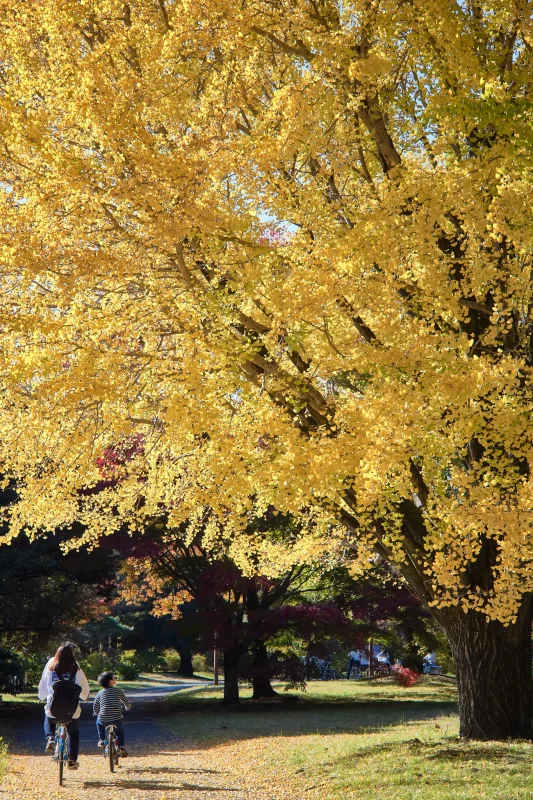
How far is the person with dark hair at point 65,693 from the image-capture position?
9.89 meters

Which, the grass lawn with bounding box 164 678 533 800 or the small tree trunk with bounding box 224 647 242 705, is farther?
the small tree trunk with bounding box 224 647 242 705

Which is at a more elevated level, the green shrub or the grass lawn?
the grass lawn

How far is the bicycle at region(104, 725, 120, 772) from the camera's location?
10.5m

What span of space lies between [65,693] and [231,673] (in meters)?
11.5

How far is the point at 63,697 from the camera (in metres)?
9.95

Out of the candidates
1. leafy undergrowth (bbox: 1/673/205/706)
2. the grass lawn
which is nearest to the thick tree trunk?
the grass lawn

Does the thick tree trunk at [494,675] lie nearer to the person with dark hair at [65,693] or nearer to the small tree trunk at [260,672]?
the person with dark hair at [65,693]

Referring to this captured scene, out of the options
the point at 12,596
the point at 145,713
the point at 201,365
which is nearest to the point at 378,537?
the point at 201,365

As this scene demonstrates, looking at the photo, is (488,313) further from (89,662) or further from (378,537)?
(89,662)

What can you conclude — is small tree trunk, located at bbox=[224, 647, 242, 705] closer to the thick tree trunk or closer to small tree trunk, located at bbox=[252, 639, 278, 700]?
small tree trunk, located at bbox=[252, 639, 278, 700]

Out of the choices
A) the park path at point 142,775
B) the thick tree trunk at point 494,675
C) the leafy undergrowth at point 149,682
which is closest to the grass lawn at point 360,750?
the park path at point 142,775

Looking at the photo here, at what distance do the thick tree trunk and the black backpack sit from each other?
4819 millimetres

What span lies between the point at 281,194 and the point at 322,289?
116 cm

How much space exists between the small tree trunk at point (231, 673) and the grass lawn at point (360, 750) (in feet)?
1.60
